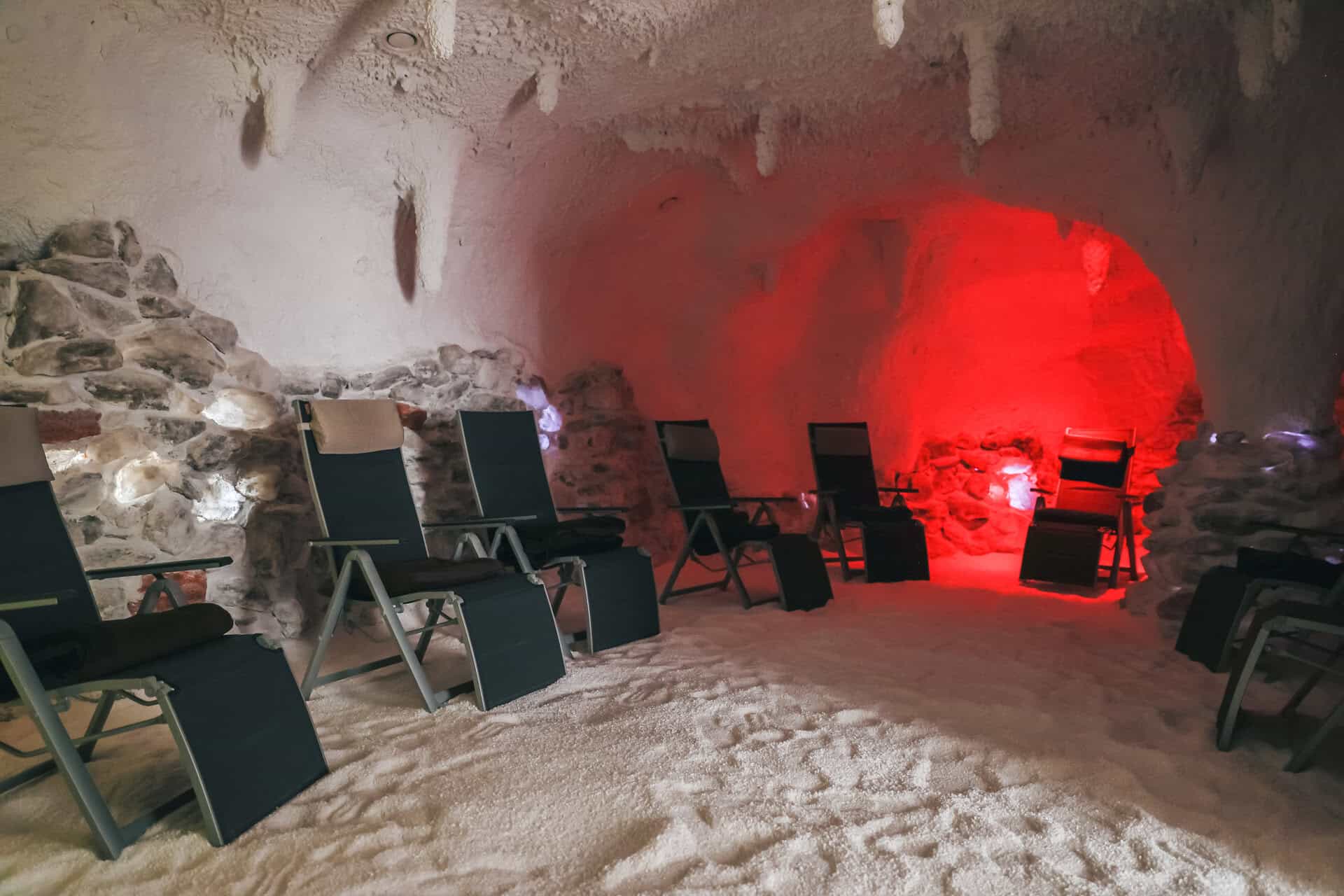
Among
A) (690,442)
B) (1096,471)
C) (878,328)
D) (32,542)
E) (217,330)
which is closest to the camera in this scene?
(32,542)

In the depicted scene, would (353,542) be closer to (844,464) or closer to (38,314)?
(38,314)

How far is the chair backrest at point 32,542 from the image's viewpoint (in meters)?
1.93

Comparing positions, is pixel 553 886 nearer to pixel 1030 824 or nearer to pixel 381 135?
pixel 1030 824

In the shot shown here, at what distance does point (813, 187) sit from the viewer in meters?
4.54

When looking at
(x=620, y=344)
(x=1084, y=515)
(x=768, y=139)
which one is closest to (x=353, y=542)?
(x=768, y=139)

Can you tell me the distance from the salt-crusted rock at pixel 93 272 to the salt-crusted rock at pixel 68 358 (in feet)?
0.65

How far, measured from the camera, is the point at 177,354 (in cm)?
292

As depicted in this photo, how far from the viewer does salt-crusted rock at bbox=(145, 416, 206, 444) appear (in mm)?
2848

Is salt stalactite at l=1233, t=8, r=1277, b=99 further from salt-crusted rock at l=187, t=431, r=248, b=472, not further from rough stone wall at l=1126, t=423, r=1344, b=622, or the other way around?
salt-crusted rock at l=187, t=431, r=248, b=472

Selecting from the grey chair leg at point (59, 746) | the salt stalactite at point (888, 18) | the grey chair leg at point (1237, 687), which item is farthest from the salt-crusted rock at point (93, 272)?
the grey chair leg at point (1237, 687)

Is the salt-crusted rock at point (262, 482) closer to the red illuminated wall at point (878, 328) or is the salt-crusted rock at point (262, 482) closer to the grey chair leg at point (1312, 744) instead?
the red illuminated wall at point (878, 328)

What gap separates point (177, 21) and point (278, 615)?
215cm

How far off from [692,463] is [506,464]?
3.58 feet

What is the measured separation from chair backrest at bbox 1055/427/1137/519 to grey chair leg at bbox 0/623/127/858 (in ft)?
15.0
